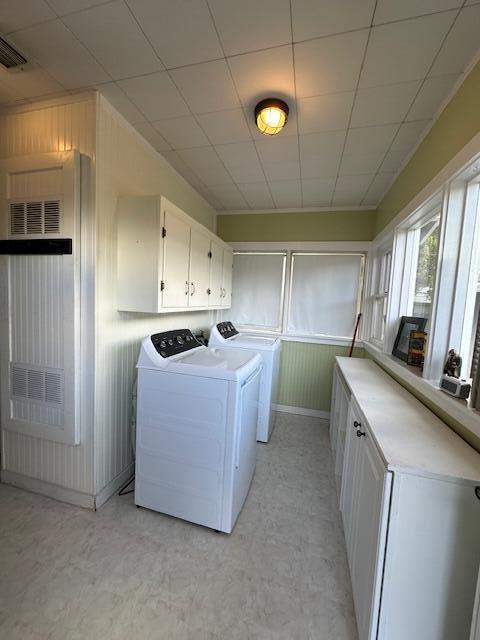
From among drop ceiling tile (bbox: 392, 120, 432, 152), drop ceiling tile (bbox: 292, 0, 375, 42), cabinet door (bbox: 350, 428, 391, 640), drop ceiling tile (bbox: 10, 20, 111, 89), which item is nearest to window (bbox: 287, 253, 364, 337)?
drop ceiling tile (bbox: 392, 120, 432, 152)

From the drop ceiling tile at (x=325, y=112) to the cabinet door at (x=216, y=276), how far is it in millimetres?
1373


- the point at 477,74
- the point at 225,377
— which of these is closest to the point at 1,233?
the point at 225,377

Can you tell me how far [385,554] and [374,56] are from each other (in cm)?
214

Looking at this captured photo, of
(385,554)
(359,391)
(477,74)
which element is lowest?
(385,554)

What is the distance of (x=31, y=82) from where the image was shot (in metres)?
→ 1.56

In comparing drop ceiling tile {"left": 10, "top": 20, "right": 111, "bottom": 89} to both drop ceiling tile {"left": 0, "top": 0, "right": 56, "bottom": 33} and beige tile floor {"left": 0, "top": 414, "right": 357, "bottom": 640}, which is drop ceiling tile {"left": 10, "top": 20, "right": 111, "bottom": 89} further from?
beige tile floor {"left": 0, "top": 414, "right": 357, "bottom": 640}

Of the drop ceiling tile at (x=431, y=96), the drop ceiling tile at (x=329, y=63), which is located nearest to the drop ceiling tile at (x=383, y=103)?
the drop ceiling tile at (x=431, y=96)

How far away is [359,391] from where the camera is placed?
1694 mm

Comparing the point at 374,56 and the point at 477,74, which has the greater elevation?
the point at 374,56

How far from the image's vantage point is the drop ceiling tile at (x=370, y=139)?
5.88ft

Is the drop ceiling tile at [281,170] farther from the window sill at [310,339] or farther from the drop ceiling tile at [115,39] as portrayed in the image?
the window sill at [310,339]

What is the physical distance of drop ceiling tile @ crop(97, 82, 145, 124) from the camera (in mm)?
1571

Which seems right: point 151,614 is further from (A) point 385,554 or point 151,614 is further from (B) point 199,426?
(A) point 385,554

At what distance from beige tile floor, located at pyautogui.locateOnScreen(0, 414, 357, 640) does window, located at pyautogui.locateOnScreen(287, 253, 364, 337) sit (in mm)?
1986
